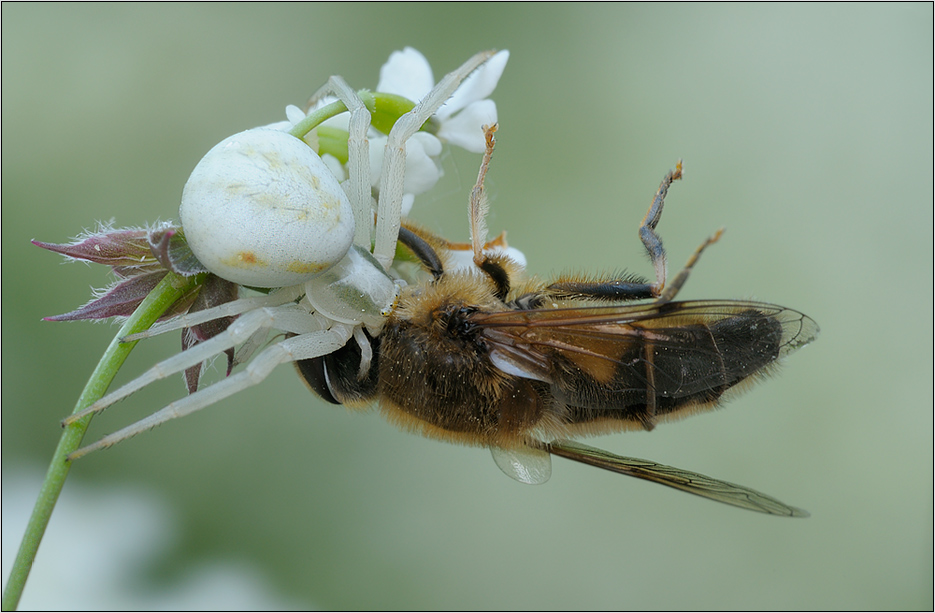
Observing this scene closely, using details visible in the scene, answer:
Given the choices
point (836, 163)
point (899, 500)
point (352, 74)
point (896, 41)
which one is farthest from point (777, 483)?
point (352, 74)

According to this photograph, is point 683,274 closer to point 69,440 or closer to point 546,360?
point 546,360

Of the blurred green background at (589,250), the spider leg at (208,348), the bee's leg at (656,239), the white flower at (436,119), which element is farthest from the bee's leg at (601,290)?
the blurred green background at (589,250)

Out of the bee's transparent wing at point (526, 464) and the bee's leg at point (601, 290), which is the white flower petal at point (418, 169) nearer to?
the bee's leg at point (601, 290)

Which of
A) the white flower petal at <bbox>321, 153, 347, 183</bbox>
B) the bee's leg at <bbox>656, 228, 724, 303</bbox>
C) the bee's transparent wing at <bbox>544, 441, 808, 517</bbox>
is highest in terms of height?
the white flower petal at <bbox>321, 153, 347, 183</bbox>

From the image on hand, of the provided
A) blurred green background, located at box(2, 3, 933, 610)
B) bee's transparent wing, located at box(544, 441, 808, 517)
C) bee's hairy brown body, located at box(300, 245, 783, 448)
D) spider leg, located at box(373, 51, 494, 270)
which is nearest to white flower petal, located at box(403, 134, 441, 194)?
spider leg, located at box(373, 51, 494, 270)

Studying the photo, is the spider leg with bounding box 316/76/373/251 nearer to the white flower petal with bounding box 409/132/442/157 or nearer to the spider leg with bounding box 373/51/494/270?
the spider leg with bounding box 373/51/494/270

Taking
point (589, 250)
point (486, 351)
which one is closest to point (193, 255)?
point (486, 351)

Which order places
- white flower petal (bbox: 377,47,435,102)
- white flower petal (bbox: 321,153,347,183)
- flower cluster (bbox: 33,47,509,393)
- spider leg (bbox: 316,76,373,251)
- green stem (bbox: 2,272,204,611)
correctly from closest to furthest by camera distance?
green stem (bbox: 2,272,204,611) → flower cluster (bbox: 33,47,509,393) → spider leg (bbox: 316,76,373,251) → white flower petal (bbox: 321,153,347,183) → white flower petal (bbox: 377,47,435,102)
